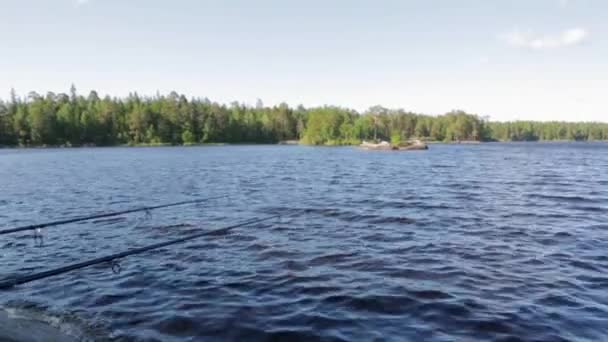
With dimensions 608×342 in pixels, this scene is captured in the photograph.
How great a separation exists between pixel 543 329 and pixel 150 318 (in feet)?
26.7

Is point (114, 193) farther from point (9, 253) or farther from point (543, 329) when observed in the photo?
point (543, 329)

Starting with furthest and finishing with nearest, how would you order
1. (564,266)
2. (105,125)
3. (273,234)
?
(105,125) < (273,234) < (564,266)

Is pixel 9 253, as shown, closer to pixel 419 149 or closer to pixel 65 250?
pixel 65 250

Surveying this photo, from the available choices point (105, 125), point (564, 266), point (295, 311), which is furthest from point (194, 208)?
point (105, 125)

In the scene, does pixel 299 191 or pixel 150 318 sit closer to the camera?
pixel 150 318

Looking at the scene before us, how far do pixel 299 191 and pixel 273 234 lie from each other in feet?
45.9

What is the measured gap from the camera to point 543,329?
8852 mm

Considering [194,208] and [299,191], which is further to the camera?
[299,191]

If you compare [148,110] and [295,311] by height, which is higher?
[148,110]

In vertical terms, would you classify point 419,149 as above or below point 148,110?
below

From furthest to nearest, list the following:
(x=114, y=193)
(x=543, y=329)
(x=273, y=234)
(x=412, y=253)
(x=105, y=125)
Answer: (x=105, y=125) → (x=114, y=193) → (x=273, y=234) → (x=412, y=253) → (x=543, y=329)

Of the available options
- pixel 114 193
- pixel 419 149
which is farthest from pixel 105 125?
pixel 114 193

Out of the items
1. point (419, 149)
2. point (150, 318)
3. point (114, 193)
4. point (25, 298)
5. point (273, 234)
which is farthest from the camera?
point (419, 149)

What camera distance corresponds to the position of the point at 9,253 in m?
14.6
